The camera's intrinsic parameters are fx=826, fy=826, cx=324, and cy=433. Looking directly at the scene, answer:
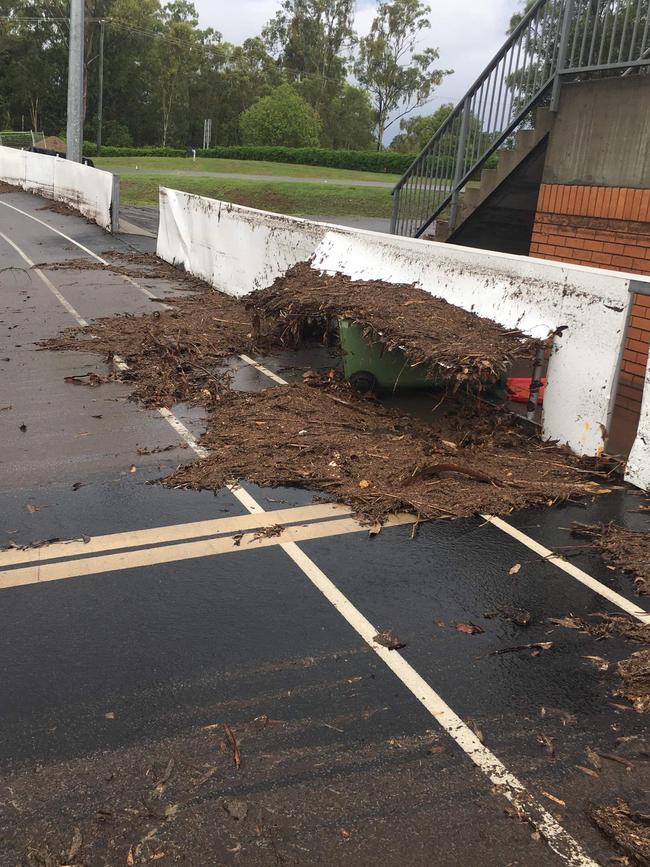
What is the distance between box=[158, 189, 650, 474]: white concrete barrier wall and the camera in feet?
22.5

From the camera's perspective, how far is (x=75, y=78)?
27.7 meters

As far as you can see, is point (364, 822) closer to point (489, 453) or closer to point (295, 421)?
point (489, 453)

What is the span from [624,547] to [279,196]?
3002 cm

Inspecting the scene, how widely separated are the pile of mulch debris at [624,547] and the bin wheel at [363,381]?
336 cm

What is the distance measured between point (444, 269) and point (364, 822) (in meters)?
6.78

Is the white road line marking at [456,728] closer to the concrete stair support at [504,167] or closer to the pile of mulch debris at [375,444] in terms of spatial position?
the pile of mulch debris at [375,444]

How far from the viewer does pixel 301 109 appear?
260 ft

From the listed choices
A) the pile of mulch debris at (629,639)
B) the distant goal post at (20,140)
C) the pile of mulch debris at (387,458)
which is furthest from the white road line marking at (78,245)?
the distant goal post at (20,140)

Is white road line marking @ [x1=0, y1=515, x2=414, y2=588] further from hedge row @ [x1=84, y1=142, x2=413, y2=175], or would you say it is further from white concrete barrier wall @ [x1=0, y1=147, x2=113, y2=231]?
hedge row @ [x1=84, y1=142, x2=413, y2=175]

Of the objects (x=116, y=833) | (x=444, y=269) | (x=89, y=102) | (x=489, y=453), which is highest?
(x=89, y=102)

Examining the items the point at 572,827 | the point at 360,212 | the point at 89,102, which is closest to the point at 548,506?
the point at 572,827

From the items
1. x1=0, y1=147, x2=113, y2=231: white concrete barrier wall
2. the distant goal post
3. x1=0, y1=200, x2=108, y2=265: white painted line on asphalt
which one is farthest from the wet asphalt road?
the distant goal post

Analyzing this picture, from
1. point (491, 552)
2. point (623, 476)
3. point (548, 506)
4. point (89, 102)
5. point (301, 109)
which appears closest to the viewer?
point (491, 552)

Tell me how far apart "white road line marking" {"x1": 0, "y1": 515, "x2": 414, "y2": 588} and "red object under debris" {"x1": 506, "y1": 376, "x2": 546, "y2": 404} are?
301 centimetres
